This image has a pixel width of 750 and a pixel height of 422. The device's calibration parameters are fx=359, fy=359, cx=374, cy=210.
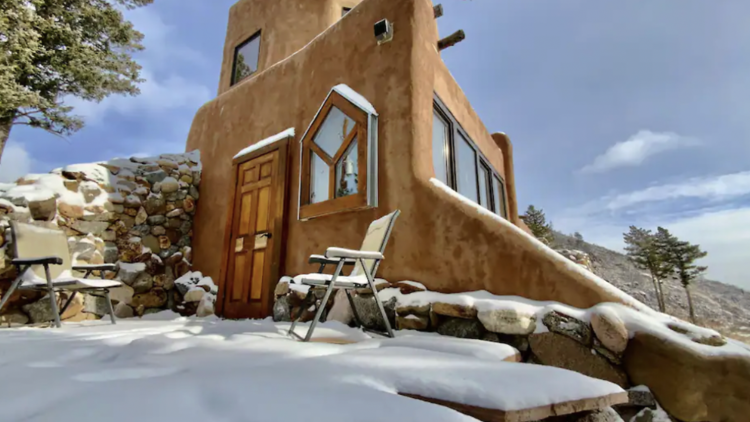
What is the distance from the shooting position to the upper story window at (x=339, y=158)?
357 cm

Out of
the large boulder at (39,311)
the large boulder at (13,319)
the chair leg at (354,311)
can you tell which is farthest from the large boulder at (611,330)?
the large boulder at (13,319)

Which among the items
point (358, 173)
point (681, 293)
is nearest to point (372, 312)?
point (358, 173)

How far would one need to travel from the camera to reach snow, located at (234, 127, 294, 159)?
179 inches

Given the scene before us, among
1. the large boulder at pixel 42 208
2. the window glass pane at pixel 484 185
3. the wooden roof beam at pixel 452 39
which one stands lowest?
the large boulder at pixel 42 208

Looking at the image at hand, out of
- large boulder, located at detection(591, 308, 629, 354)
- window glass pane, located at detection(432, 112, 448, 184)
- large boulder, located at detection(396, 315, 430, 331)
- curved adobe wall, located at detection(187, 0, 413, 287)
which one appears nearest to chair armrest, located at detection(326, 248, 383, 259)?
large boulder, located at detection(396, 315, 430, 331)

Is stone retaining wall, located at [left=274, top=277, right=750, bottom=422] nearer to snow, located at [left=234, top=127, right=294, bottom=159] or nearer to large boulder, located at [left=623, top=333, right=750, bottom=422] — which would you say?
large boulder, located at [left=623, top=333, right=750, bottom=422]

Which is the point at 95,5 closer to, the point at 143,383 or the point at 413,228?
the point at 413,228

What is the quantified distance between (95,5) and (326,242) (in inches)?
349

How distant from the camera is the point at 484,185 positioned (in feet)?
20.0

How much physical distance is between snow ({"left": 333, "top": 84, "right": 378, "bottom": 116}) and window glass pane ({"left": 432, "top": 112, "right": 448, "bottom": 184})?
1.02m

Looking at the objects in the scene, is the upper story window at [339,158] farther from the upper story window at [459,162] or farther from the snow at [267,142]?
the upper story window at [459,162]

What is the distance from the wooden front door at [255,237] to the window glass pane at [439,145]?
187 centimetres

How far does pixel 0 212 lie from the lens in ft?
12.3

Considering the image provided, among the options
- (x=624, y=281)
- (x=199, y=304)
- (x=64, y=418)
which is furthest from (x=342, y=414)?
(x=624, y=281)
